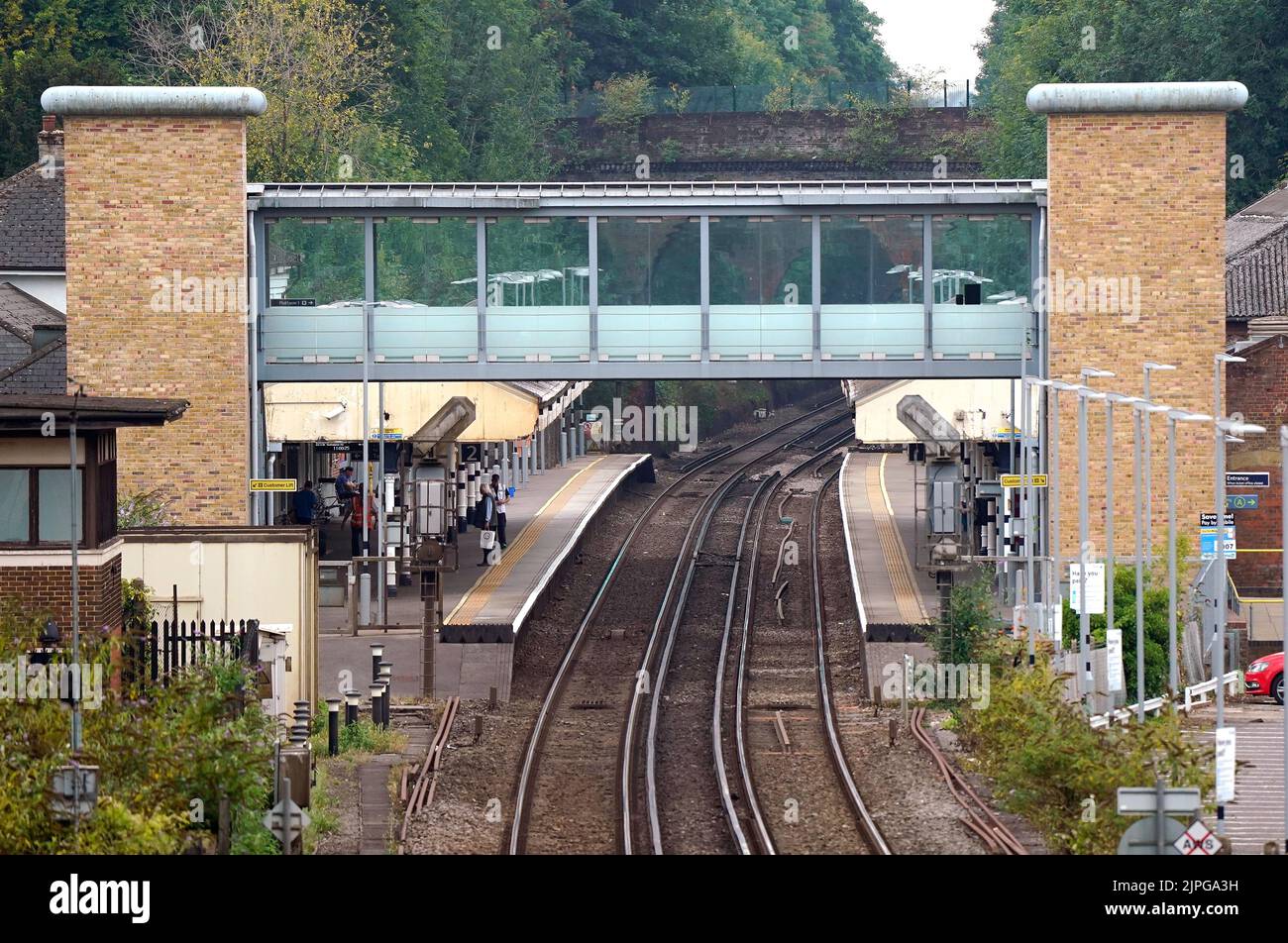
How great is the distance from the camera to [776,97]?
266ft

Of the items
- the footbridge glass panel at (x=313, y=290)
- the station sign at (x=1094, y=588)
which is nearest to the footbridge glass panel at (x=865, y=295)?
the footbridge glass panel at (x=313, y=290)

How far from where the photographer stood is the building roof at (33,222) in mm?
40844

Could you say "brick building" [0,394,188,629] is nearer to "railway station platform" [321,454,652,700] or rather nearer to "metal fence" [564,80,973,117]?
"railway station platform" [321,454,652,700]

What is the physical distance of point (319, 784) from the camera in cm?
1978

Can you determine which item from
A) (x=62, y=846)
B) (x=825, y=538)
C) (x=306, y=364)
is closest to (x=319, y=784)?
(x=62, y=846)

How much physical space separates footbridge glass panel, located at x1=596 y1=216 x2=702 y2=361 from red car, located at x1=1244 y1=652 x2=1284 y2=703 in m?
9.29

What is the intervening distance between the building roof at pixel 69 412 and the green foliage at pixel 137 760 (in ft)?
5.89

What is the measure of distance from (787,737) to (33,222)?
79.0 feet

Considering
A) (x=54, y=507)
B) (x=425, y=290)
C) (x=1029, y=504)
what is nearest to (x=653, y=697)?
(x=1029, y=504)

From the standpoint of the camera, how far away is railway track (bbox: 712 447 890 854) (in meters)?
18.9

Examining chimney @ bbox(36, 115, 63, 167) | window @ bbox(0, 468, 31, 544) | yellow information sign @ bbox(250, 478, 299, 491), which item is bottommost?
yellow information sign @ bbox(250, 478, 299, 491)

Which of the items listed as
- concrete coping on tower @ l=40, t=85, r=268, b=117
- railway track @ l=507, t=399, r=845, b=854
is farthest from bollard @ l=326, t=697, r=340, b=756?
concrete coping on tower @ l=40, t=85, r=268, b=117
